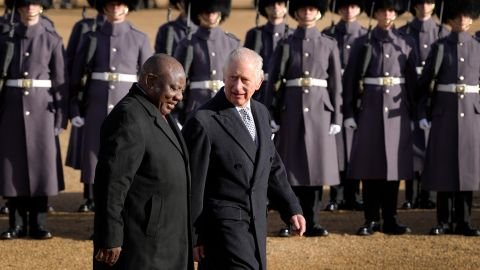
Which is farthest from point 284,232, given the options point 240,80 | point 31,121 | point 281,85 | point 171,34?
point 240,80

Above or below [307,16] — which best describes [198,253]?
below

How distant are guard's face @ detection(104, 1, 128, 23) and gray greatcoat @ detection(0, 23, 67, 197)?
58cm

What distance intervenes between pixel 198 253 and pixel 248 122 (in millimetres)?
626

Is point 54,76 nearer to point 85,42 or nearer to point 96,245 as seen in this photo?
point 85,42

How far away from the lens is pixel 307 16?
32.1 feet

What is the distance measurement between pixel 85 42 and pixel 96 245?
4.82 m

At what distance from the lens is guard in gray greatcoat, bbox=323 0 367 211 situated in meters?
11.0

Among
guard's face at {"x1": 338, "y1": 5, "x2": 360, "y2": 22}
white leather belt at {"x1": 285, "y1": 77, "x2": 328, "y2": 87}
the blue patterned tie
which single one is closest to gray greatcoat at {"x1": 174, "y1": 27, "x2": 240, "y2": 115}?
white leather belt at {"x1": 285, "y1": 77, "x2": 328, "y2": 87}

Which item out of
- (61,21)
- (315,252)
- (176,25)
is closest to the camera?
(315,252)

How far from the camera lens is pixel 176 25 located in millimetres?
11656

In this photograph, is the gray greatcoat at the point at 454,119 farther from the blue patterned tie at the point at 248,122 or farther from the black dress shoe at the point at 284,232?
the blue patterned tie at the point at 248,122

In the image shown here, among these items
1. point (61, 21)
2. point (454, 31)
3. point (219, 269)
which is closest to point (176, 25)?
point (454, 31)

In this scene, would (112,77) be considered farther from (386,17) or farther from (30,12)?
(386,17)

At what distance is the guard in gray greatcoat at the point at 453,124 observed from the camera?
9516 millimetres
